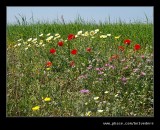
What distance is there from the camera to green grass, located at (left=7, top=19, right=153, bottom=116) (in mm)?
4144

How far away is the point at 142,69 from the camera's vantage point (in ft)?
15.5

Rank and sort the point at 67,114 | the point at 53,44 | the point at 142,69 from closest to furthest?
1. the point at 67,114
2. the point at 142,69
3. the point at 53,44

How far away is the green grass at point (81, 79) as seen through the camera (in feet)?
13.6

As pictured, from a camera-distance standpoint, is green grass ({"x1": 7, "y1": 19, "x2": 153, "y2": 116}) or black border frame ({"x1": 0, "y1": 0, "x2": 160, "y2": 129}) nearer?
black border frame ({"x1": 0, "y1": 0, "x2": 160, "y2": 129})

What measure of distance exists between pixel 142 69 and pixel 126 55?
0.80 meters

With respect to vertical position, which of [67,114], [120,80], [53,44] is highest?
[53,44]

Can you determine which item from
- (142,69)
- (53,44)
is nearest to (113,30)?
(53,44)

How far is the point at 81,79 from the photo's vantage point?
15.3 ft
